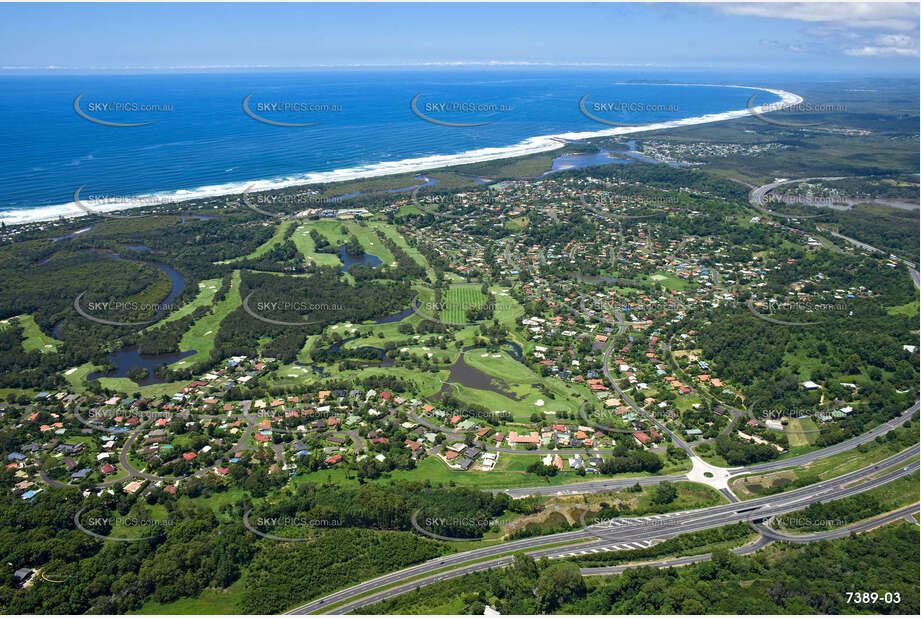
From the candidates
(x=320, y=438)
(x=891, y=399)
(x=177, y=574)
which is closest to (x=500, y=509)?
(x=320, y=438)

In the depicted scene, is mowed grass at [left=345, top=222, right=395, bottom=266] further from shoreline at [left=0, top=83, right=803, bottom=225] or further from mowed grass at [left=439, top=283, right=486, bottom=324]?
shoreline at [left=0, top=83, right=803, bottom=225]

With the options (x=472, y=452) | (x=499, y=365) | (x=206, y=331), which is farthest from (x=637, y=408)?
(x=206, y=331)

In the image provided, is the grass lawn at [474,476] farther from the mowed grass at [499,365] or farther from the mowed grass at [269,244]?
the mowed grass at [269,244]

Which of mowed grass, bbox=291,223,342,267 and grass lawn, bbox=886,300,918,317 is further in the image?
mowed grass, bbox=291,223,342,267

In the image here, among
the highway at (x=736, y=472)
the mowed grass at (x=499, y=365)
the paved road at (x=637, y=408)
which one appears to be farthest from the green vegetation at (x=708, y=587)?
the mowed grass at (x=499, y=365)

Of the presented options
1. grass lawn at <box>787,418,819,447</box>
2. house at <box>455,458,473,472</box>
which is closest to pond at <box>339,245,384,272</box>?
house at <box>455,458,473,472</box>

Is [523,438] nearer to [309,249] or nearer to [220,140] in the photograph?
[309,249]
